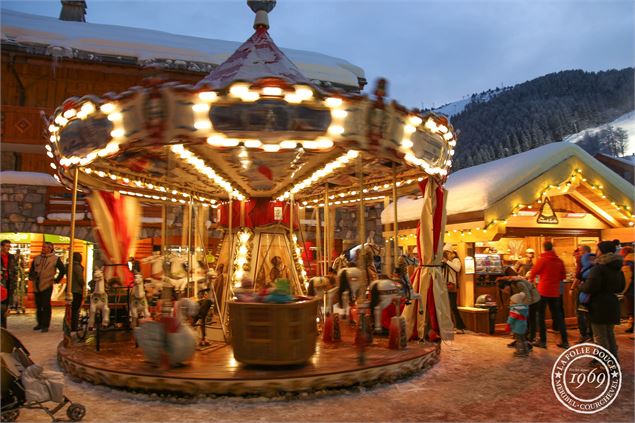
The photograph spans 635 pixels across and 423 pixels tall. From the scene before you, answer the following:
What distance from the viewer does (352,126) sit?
5.07 metres

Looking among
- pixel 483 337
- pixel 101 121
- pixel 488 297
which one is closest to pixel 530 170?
pixel 488 297

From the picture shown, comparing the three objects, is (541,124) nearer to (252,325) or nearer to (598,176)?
(598,176)

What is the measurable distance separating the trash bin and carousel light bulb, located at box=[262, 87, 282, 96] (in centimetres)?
614

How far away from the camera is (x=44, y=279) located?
9.03 metres

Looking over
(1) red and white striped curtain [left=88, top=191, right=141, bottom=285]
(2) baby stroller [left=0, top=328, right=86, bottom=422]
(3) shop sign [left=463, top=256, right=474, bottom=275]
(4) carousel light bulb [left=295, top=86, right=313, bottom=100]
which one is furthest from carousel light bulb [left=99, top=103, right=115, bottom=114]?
(3) shop sign [left=463, top=256, right=474, bottom=275]

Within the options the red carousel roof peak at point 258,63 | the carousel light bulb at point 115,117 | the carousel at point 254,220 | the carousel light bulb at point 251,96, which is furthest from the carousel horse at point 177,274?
the carousel light bulb at point 251,96

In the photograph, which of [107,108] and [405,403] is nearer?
[405,403]

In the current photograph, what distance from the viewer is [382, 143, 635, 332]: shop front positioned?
30.5ft

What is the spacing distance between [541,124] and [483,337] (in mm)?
58994

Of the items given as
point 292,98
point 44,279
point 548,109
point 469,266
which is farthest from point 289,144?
point 548,109

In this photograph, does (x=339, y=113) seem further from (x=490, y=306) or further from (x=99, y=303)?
(x=490, y=306)

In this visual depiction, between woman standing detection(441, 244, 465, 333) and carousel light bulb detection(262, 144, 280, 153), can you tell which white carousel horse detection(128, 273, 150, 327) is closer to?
carousel light bulb detection(262, 144, 280, 153)

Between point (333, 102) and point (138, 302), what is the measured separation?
4.23m

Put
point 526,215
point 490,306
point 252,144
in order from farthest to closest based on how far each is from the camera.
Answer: point 526,215
point 490,306
point 252,144
